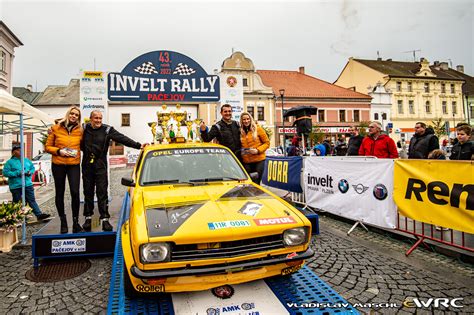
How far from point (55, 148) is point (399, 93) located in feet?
168

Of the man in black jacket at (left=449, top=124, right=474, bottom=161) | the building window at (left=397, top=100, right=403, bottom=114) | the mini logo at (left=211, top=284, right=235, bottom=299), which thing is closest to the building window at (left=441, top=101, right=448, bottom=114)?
the building window at (left=397, top=100, right=403, bottom=114)

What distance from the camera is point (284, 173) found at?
27.8 feet

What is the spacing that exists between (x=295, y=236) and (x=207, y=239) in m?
0.86

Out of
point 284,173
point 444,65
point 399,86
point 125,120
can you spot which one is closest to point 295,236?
point 284,173

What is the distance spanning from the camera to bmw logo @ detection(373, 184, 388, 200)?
5.17 meters

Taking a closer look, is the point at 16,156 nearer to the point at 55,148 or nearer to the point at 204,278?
the point at 55,148

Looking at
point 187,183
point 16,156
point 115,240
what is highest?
point 16,156

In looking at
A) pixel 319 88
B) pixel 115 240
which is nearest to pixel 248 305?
pixel 115 240

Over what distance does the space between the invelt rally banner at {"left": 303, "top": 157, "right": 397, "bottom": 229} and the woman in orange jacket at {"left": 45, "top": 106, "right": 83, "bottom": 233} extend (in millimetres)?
4987

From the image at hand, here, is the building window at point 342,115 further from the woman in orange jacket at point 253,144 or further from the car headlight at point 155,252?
the car headlight at point 155,252

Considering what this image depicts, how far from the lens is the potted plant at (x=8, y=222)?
481 cm

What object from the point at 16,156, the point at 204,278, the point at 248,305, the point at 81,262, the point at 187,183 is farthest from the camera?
the point at 16,156

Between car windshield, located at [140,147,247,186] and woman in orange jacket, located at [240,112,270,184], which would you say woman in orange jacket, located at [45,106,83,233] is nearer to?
car windshield, located at [140,147,247,186]

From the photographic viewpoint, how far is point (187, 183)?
143 inches
